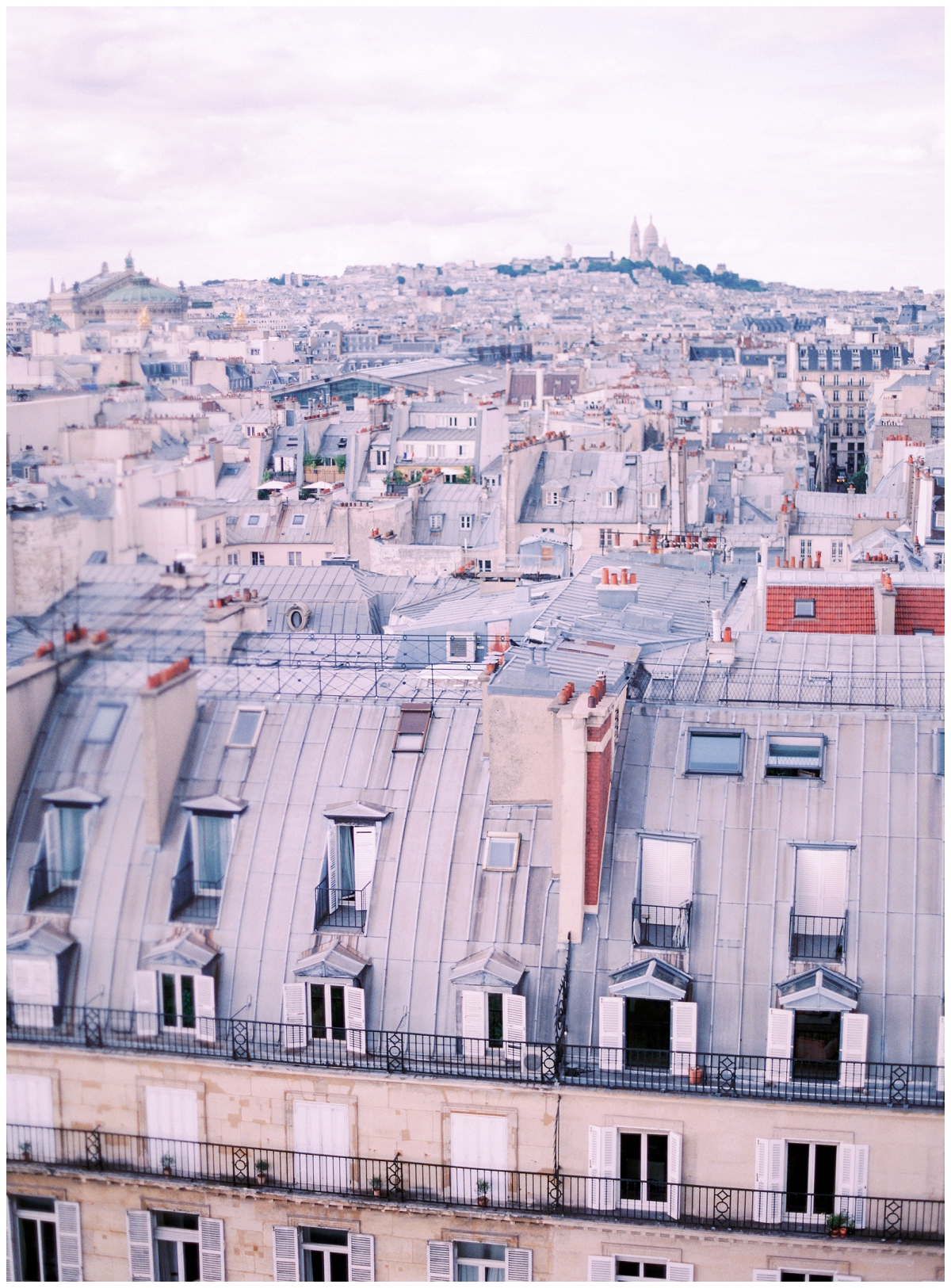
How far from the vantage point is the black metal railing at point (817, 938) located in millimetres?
6645

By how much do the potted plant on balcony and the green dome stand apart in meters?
55.3

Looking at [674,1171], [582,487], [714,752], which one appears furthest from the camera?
[582,487]

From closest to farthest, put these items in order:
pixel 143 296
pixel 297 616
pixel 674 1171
→ pixel 674 1171, pixel 297 616, pixel 143 296

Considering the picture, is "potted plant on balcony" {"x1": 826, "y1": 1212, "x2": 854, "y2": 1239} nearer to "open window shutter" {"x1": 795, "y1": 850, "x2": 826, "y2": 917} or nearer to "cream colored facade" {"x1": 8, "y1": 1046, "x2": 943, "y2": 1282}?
"cream colored facade" {"x1": 8, "y1": 1046, "x2": 943, "y2": 1282}

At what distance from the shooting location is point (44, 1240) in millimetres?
6961

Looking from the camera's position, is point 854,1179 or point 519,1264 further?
point 519,1264

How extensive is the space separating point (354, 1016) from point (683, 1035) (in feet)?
4.59

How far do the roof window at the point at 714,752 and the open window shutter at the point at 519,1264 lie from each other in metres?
2.17

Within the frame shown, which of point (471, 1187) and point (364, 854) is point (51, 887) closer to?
point (364, 854)

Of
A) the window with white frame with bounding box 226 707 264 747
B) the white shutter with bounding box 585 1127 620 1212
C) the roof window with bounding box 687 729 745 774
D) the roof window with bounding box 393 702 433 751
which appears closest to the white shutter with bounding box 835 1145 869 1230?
the white shutter with bounding box 585 1127 620 1212

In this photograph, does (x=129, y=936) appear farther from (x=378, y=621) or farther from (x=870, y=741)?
(x=378, y=621)

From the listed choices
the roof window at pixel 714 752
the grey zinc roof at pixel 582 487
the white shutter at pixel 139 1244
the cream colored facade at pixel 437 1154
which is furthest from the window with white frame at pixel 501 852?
the grey zinc roof at pixel 582 487

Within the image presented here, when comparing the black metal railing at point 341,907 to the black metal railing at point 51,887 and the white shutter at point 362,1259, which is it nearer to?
the black metal railing at point 51,887

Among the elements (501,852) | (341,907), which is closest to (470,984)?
(501,852)
